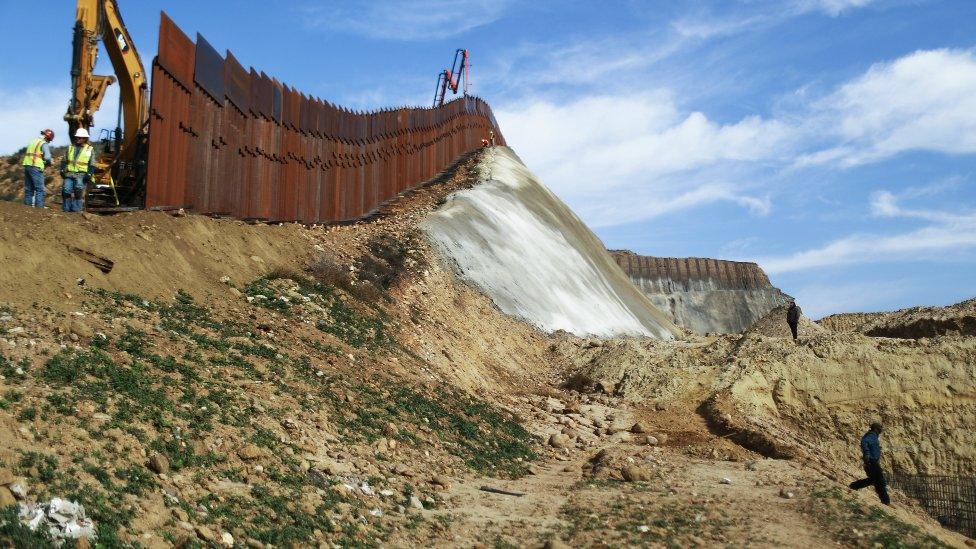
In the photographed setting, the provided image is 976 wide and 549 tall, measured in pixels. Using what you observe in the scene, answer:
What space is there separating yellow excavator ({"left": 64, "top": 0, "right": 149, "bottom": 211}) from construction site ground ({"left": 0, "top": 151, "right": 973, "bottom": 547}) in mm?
2264

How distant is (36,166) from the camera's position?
1518cm

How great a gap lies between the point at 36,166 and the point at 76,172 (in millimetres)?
580

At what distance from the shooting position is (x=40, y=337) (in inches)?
384

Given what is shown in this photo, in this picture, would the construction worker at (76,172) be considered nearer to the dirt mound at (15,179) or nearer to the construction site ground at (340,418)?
the construction site ground at (340,418)

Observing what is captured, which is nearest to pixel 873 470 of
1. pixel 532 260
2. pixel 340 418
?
pixel 340 418

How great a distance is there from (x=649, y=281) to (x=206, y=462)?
62607 mm

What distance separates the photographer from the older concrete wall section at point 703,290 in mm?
69938

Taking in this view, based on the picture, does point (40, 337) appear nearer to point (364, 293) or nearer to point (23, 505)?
point (23, 505)

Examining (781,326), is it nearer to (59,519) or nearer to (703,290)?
(59,519)

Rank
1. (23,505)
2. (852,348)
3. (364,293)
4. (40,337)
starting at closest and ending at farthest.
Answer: (23,505) < (40,337) < (364,293) < (852,348)

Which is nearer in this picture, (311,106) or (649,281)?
(311,106)

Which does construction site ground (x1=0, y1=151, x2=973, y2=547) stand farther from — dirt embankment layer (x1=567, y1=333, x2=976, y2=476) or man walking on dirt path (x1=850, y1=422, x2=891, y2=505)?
man walking on dirt path (x1=850, y1=422, x2=891, y2=505)

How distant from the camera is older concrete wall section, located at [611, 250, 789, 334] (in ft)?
229

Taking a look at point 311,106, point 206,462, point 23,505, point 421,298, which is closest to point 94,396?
point 206,462
